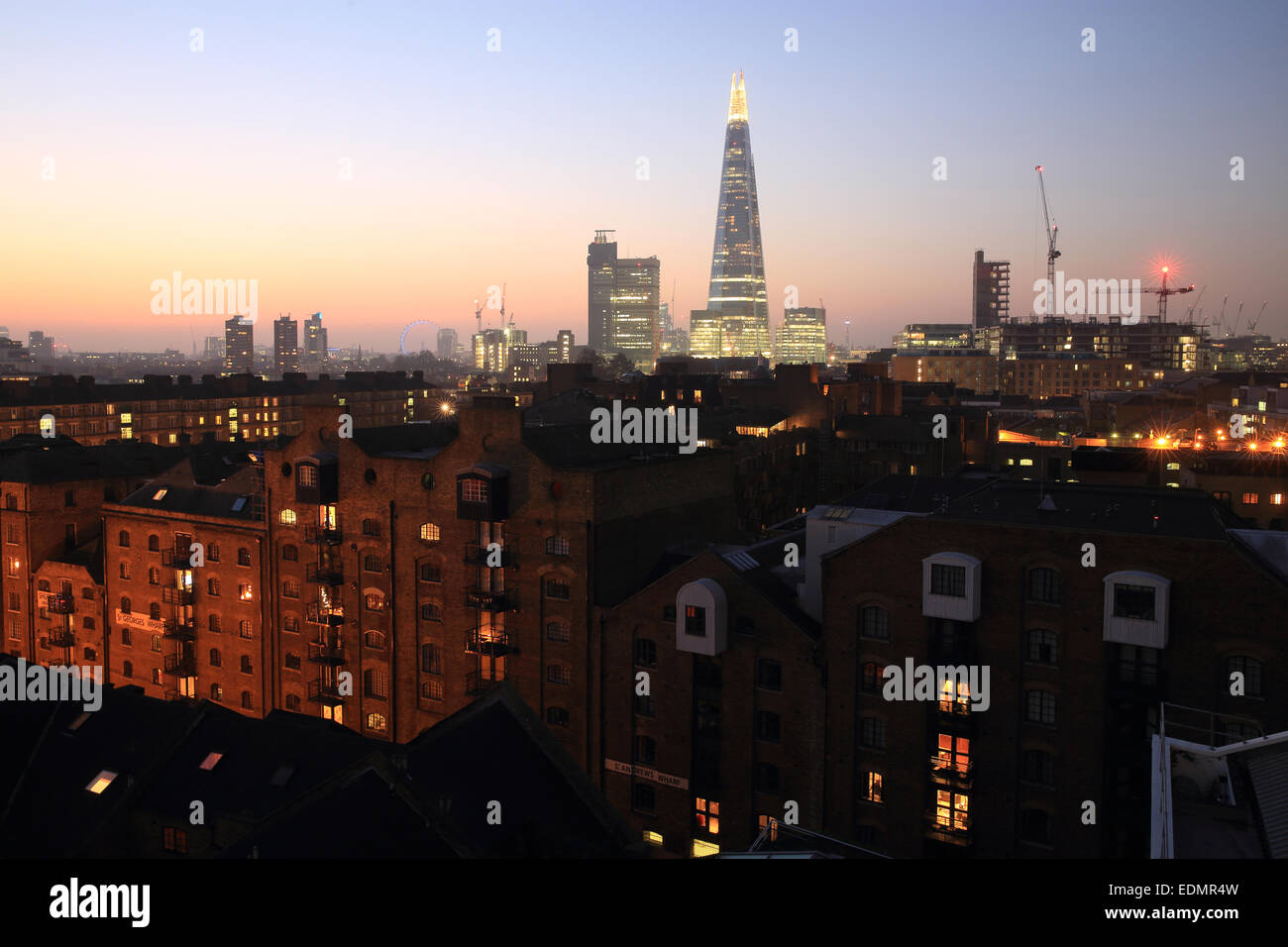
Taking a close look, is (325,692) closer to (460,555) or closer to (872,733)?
(460,555)

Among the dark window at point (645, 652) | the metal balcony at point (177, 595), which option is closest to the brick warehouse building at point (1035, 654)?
the dark window at point (645, 652)

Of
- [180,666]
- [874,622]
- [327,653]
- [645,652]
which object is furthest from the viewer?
[180,666]

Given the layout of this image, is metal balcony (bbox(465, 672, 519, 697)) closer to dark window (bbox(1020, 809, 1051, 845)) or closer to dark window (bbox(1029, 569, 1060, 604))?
dark window (bbox(1020, 809, 1051, 845))

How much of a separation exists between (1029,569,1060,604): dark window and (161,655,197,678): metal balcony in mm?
55112

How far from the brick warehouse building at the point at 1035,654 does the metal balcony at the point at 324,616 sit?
3178 cm

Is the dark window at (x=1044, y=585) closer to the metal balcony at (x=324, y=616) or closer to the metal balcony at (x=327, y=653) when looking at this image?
the metal balcony at (x=324, y=616)

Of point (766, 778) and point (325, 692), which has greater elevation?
point (766, 778)

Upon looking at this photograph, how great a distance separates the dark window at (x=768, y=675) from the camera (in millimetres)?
44750

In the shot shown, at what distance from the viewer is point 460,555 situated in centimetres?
5516

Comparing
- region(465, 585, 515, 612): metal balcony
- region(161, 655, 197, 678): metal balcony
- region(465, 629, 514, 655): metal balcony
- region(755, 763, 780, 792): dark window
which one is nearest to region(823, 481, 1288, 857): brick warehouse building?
region(755, 763, 780, 792): dark window

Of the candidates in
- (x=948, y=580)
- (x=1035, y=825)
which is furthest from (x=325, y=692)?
(x=1035, y=825)

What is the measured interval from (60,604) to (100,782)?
Result: 40.1 meters
